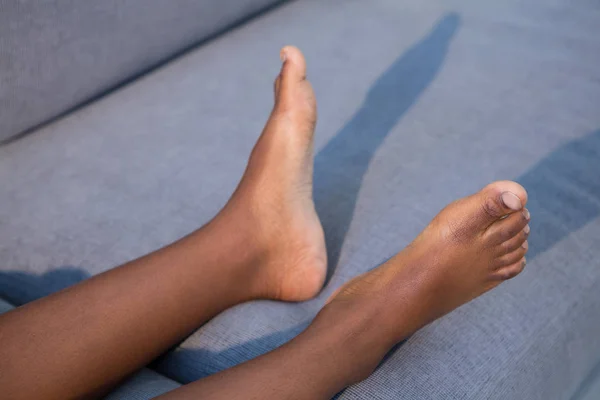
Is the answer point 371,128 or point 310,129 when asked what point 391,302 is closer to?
point 310,129

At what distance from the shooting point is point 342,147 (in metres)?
1.02

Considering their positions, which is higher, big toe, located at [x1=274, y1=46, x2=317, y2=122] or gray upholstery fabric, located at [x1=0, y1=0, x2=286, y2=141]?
gray upholstery fabric, located at [x1=0, y1=0, x2=286, y2=141]

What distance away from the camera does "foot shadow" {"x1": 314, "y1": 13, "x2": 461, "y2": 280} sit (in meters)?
0.89

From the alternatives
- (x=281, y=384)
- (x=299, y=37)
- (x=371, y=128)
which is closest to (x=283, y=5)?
(x=299, y=37)

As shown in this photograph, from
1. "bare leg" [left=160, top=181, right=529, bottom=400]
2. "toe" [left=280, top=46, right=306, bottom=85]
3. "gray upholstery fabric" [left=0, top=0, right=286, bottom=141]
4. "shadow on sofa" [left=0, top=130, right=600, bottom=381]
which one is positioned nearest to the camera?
"bare leg" [left=160, top=181, right=529, bottom=400]

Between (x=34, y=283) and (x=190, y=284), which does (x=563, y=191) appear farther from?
(x=34, y=283)

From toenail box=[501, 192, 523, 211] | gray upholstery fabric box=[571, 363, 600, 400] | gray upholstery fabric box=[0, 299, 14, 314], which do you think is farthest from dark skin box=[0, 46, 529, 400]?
gray upholstery fabric box=[571, 363, 600, 400]

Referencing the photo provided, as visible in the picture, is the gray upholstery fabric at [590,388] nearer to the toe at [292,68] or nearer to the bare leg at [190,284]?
the bare leg at [190,284]

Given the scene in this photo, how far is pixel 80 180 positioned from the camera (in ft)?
3.30

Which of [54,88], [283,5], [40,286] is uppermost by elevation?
[283,5]

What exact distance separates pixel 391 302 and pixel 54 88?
Answer: 0.71 m

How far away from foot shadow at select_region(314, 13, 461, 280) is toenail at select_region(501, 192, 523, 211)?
255mm

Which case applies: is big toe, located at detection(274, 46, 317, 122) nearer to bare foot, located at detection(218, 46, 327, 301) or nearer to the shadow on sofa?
bare foot, located at detection(218, 46, 327, 301)

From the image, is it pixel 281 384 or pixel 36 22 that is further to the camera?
pixel 36 22
